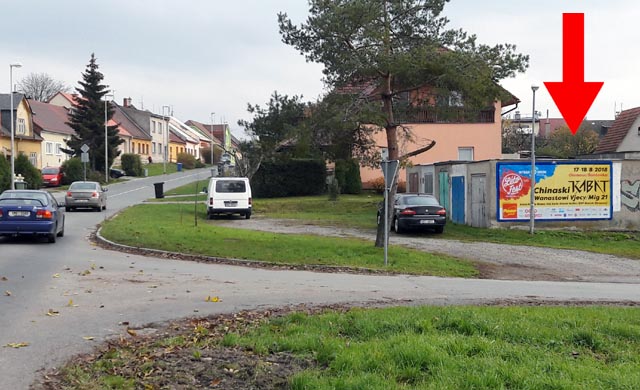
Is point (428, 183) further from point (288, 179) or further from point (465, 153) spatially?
point (465, 153)

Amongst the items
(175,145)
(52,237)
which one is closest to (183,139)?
(175,145)

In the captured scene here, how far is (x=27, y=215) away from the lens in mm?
18031

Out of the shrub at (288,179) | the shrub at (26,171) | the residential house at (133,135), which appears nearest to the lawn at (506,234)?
the shrub at (288,179)

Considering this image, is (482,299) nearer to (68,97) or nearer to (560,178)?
(560,178)

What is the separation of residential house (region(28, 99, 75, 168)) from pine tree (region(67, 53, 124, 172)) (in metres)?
2.71

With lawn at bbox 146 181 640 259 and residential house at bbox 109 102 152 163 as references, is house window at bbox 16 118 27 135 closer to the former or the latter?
residential house at bbox 109 102 152 163

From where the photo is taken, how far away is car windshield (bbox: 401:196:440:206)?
24844mm

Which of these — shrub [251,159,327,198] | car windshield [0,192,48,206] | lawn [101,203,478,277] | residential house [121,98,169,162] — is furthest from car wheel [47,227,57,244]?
residential house [121,98,169,162]

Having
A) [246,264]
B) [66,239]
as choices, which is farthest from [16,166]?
[246,264]

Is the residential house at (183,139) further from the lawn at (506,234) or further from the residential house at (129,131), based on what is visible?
the lawn at (506,234)

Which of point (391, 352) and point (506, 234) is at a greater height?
point (391, 352)

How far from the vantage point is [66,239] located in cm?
1998

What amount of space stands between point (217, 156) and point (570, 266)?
9960cm

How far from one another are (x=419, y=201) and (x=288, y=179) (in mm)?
21860
